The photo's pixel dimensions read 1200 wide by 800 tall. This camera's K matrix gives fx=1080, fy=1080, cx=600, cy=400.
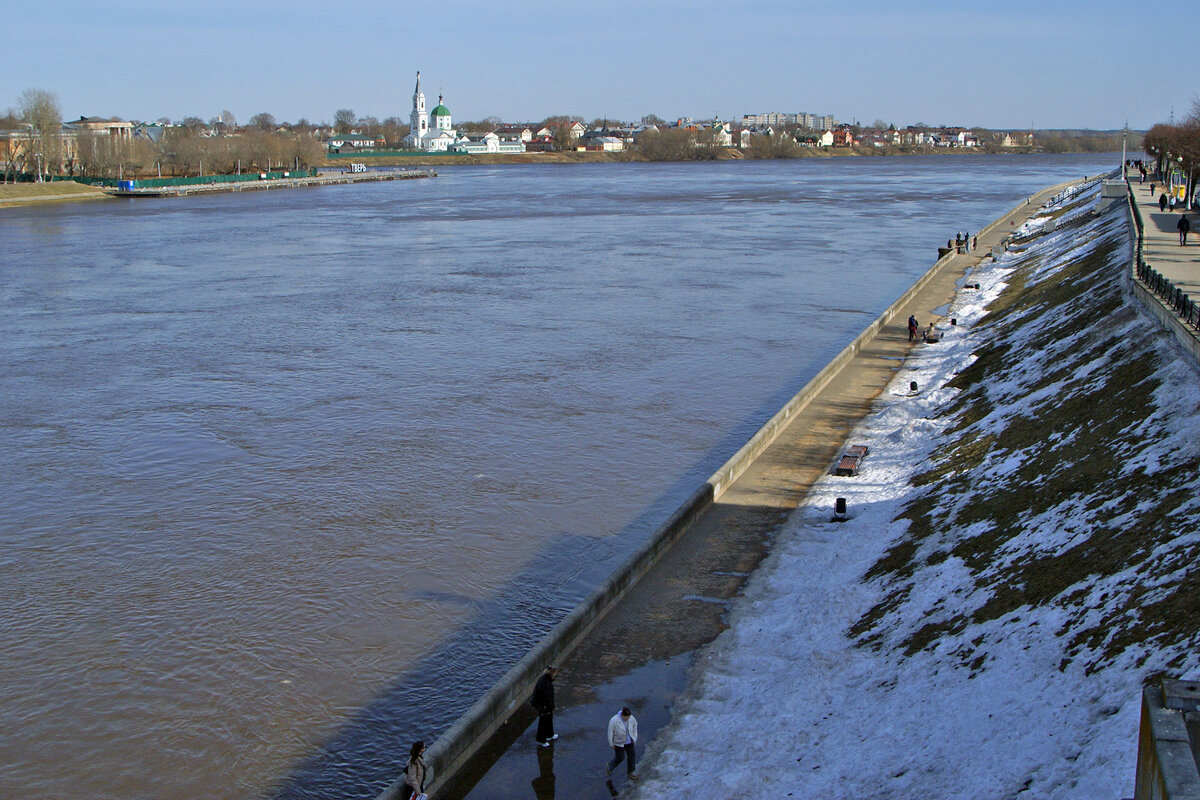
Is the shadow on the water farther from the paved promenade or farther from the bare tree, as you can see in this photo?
the bare tree

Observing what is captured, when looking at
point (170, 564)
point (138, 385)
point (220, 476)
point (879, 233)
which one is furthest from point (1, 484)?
point (879, 233)

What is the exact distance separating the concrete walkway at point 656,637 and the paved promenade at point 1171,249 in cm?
906

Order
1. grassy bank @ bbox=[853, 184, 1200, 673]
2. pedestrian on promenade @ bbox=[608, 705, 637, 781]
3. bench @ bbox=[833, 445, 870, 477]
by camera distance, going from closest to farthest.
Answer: pedestrian on promenade @ bbox=[608, 705, 637, 781], grassy bank @ bbox=[853, 184, 1200, 673], bench @ bbox=[833, 445, 870, 477]

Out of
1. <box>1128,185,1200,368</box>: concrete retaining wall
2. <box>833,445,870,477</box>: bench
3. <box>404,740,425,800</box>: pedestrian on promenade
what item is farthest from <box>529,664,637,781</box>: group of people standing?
<box>1128,185,1200,368</box>: concrete retaining wall

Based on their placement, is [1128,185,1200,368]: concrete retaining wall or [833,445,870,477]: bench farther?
[833,445,870,477]: bench

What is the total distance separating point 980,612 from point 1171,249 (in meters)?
22.9

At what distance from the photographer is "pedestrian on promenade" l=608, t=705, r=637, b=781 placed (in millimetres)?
11188

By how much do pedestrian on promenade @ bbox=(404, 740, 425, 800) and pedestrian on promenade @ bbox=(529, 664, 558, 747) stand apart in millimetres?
1570

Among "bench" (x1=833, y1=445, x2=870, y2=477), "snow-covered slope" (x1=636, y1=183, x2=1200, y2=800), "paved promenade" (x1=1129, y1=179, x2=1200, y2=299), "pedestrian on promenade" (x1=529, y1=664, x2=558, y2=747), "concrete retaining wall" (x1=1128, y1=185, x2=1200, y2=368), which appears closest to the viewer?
"snow-covered slope" (x1=636, y1=183, x2=1200, y2=800)

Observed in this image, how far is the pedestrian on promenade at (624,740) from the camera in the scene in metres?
11.2

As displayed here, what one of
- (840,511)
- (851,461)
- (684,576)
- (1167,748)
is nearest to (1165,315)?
(851,461)

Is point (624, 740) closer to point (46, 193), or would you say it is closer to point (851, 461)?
point (851, 461)

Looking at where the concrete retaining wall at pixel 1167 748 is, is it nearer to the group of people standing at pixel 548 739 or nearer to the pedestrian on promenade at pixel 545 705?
the group of people standing at pixel 548 739

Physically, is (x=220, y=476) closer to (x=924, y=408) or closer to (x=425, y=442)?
(x=425, y=442)
